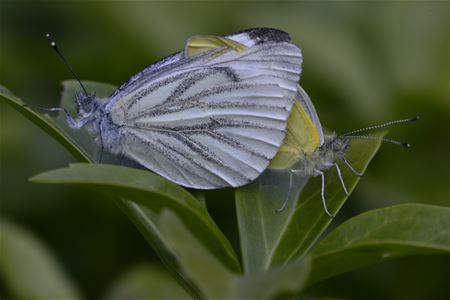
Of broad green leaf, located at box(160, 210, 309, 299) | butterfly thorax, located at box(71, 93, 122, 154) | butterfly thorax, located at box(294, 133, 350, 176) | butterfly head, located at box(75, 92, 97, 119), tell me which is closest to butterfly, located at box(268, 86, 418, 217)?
butterfly thorax, located at box(294, 133, 350, 176)

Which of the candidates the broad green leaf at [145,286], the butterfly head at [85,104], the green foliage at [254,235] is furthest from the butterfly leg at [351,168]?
the butterfly head at [85,104]

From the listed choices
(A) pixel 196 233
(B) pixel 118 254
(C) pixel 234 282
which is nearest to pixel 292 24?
(B) pixel 118 254

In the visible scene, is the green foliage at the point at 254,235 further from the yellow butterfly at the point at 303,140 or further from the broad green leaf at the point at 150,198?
the yellow butterfly at the point at 303,140

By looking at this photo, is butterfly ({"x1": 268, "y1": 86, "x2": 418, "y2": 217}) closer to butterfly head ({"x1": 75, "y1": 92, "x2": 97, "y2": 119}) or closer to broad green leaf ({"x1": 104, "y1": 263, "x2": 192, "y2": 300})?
broad green leaf ({"x1": 104, "y1": 263, "x2": 192, "y2": 300})

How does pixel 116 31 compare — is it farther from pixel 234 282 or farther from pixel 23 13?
pixel 234 282

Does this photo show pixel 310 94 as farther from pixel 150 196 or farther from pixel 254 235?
pixel 150 196
